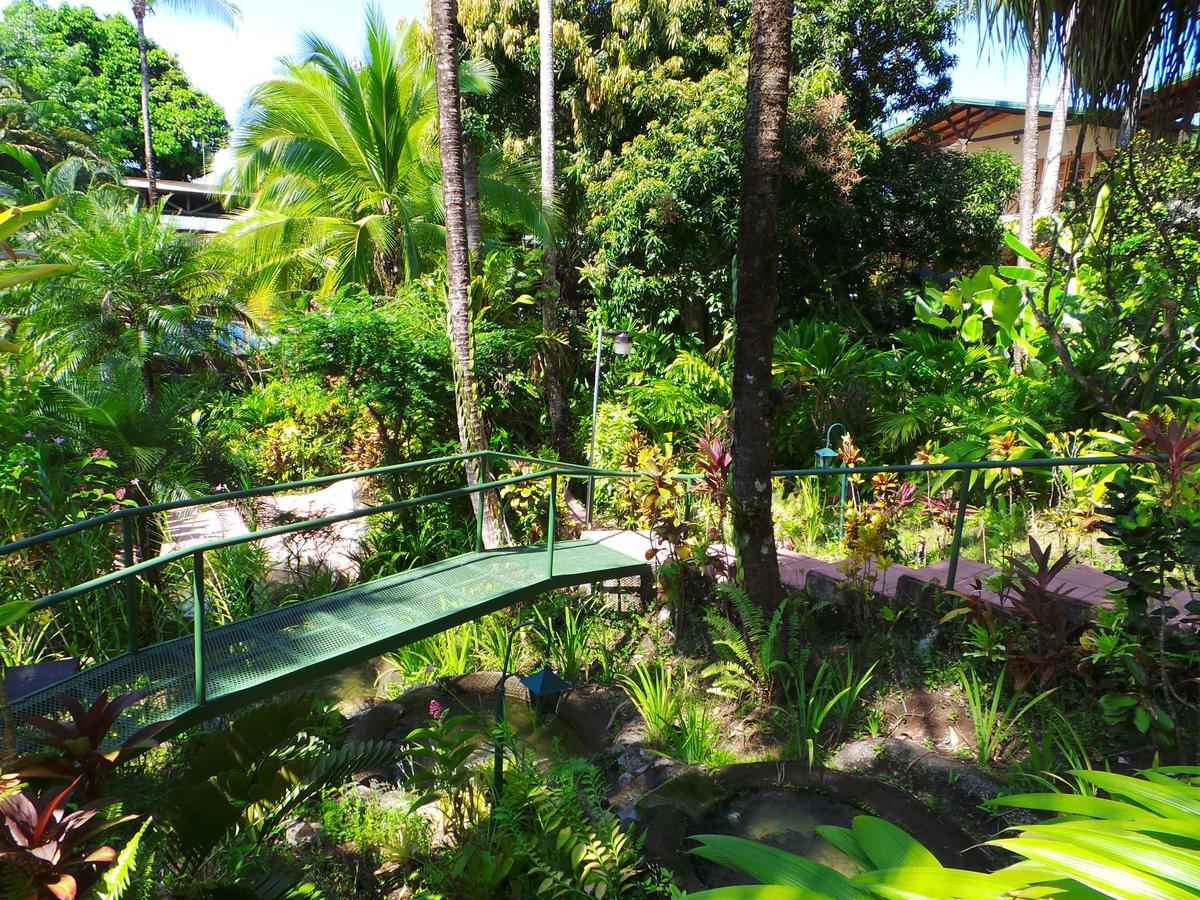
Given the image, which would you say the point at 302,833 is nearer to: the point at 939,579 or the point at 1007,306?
the point at 939,579

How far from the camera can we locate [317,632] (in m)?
4.45

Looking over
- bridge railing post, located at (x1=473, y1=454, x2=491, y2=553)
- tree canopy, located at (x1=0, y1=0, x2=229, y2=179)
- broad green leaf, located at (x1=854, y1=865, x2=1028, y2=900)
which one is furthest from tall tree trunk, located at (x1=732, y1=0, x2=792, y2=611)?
tree canopy, located at (x1=0, y1=0, x2=229, y2=179)

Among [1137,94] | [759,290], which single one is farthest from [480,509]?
[1137,94]

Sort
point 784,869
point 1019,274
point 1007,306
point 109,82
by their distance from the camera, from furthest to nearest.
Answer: point 109,82 < point 1019,274 < point 1007,306 < point 784,869

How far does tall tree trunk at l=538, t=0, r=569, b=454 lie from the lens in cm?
1013

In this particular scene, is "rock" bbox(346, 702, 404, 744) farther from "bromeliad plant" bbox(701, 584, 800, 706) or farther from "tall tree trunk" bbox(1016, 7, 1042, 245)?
"tall tree trunk" bbox(1016, 7, 1042, 245)

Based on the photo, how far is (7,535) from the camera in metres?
5.48

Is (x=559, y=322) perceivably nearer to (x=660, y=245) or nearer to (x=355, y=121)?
(x=660, y=245)

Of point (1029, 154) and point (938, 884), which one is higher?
point (1029, 154)

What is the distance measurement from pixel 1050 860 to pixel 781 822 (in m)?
3.09

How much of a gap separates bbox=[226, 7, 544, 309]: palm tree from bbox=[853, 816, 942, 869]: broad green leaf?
10643 mm

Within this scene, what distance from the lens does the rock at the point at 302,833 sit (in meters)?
3.84

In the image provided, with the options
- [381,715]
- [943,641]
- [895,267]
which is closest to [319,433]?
[381,715]

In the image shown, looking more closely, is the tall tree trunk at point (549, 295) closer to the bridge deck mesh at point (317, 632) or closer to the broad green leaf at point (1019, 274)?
the bridge deck mesh at point (317, 632)
